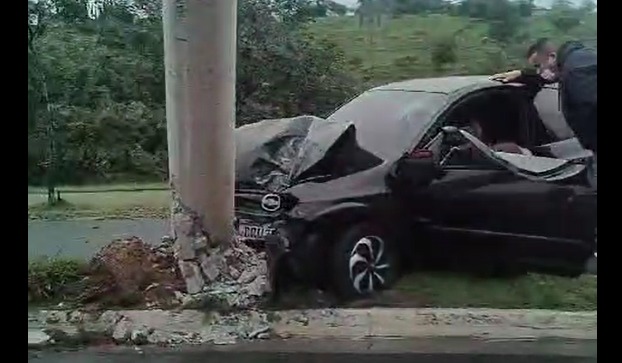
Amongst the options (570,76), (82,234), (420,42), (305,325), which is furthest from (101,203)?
(570,76)

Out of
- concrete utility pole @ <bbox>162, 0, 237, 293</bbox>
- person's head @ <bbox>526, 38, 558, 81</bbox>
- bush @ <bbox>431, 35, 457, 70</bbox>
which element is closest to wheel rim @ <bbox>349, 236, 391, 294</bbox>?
concrete utility pole @ <bbox>162, 0, 237, 293</bbox>

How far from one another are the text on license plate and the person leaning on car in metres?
1.30

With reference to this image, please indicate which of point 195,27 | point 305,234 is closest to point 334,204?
point 305,234

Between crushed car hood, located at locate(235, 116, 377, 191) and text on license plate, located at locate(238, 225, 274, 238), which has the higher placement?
crushed car hood, located at locate(235, 116, 377, 191)

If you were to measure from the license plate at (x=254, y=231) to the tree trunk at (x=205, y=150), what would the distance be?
0.18 feet

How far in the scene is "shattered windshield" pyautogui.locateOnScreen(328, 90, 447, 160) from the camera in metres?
4.51

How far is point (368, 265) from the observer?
4570 mm

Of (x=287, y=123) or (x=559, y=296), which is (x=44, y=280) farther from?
(x=559, y=296)

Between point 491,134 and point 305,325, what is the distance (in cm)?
129

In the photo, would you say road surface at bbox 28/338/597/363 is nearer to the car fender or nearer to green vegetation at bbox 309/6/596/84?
the car fender

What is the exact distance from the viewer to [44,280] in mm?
4570

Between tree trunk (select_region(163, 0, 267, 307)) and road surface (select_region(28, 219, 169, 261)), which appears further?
road surface (select_region(28, 219, 169, 261))

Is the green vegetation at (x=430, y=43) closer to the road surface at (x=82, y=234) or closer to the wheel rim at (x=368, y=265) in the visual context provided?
the wheel rim at (x=368, y=265)
